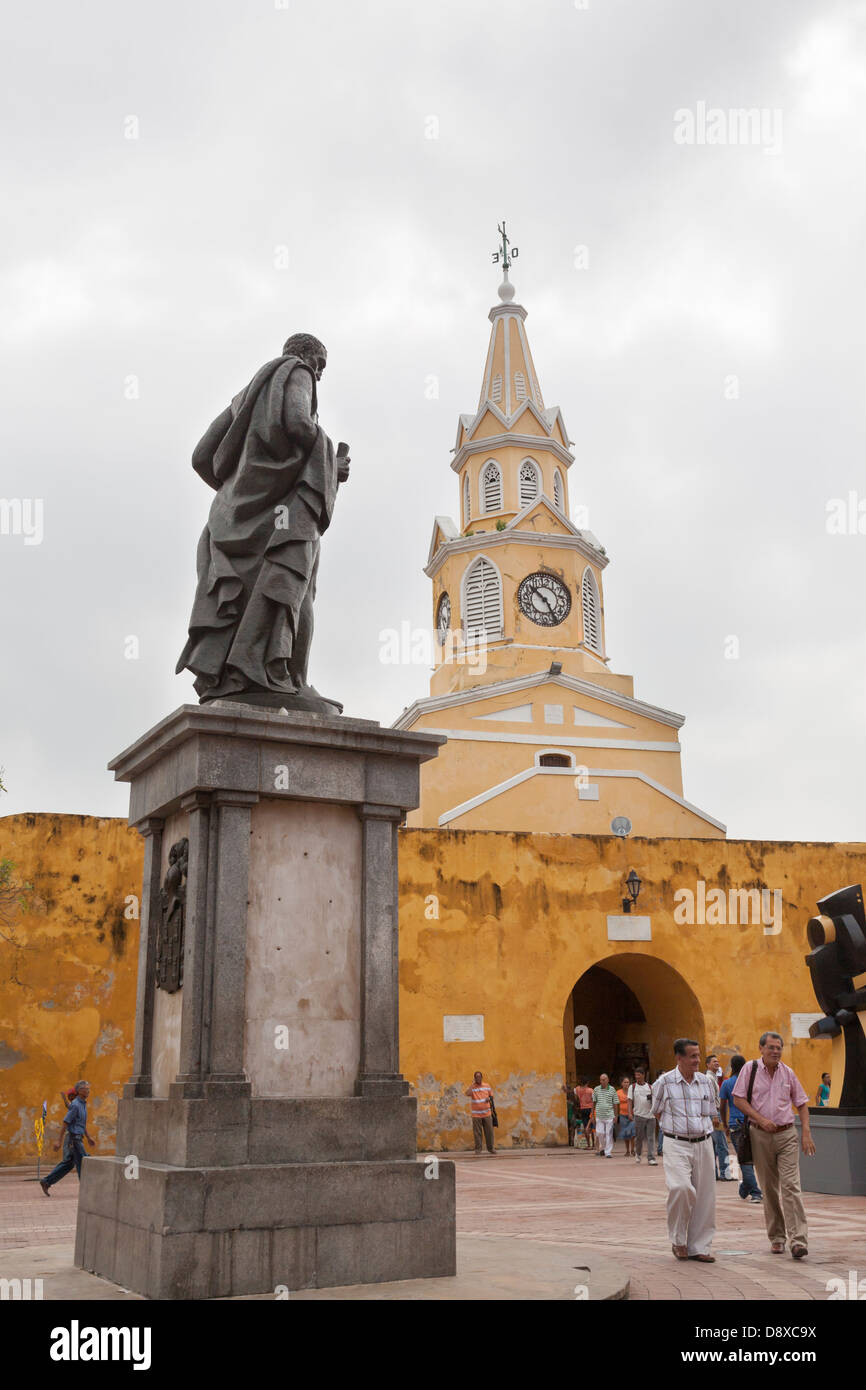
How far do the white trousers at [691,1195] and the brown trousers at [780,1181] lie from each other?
1.58 feet

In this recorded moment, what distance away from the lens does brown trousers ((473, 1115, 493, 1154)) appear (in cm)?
1698

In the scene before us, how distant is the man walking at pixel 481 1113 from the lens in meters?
16.9

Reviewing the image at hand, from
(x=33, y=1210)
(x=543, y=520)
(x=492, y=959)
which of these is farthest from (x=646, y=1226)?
(x=543, y=520)

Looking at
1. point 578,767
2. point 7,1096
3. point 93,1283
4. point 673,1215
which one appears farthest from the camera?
point 578,767

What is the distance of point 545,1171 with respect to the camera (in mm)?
14602

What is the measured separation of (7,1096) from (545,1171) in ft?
22.6

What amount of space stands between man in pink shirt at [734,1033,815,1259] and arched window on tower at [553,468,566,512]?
2686 cm

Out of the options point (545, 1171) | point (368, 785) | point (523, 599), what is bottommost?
point (545, 1171)

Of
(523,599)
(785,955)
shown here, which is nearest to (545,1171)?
(785,955)

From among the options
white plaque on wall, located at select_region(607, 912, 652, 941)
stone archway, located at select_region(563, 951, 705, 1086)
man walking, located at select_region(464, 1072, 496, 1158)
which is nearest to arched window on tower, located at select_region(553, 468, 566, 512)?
stone archway, located at select_region(563, 951, 705, 1086)

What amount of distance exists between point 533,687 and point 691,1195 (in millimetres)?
22142

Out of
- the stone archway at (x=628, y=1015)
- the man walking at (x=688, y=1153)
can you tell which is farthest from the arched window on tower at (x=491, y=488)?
the man walking at (x=688, y=1153)

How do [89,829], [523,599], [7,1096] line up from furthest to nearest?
1. [523,599]
2. [89,829]
3. [7,1096]
